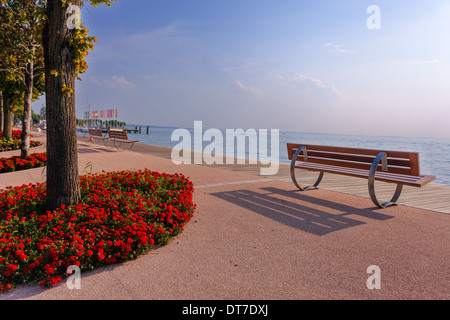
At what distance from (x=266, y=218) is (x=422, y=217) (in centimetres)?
272

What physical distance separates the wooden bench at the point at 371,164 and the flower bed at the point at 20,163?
26.6 feet

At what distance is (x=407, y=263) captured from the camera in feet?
10.8

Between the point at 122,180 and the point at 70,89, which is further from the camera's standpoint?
the point at 122,180

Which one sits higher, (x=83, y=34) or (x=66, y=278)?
(x=83, y=34)

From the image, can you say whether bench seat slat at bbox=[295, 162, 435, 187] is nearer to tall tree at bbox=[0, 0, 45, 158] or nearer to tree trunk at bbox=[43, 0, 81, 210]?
tree trunk at bbox=[43, 0, 81, 210]

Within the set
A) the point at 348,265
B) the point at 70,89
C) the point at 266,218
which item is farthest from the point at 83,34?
the point at 348,265

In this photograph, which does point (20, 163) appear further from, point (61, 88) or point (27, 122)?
point (61, 88)

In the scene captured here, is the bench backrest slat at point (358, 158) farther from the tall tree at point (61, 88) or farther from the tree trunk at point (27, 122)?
the tree trunk at point (27, 122)

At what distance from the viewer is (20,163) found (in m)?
8.99

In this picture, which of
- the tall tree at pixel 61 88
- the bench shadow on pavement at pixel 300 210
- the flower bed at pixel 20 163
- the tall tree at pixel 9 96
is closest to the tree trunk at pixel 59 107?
the tall tree at pixel 61 88

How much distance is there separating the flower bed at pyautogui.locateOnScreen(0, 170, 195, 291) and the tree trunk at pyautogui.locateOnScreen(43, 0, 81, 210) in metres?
0.37

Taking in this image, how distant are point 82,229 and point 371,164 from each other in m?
4.98

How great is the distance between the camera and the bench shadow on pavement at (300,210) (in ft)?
14.9
